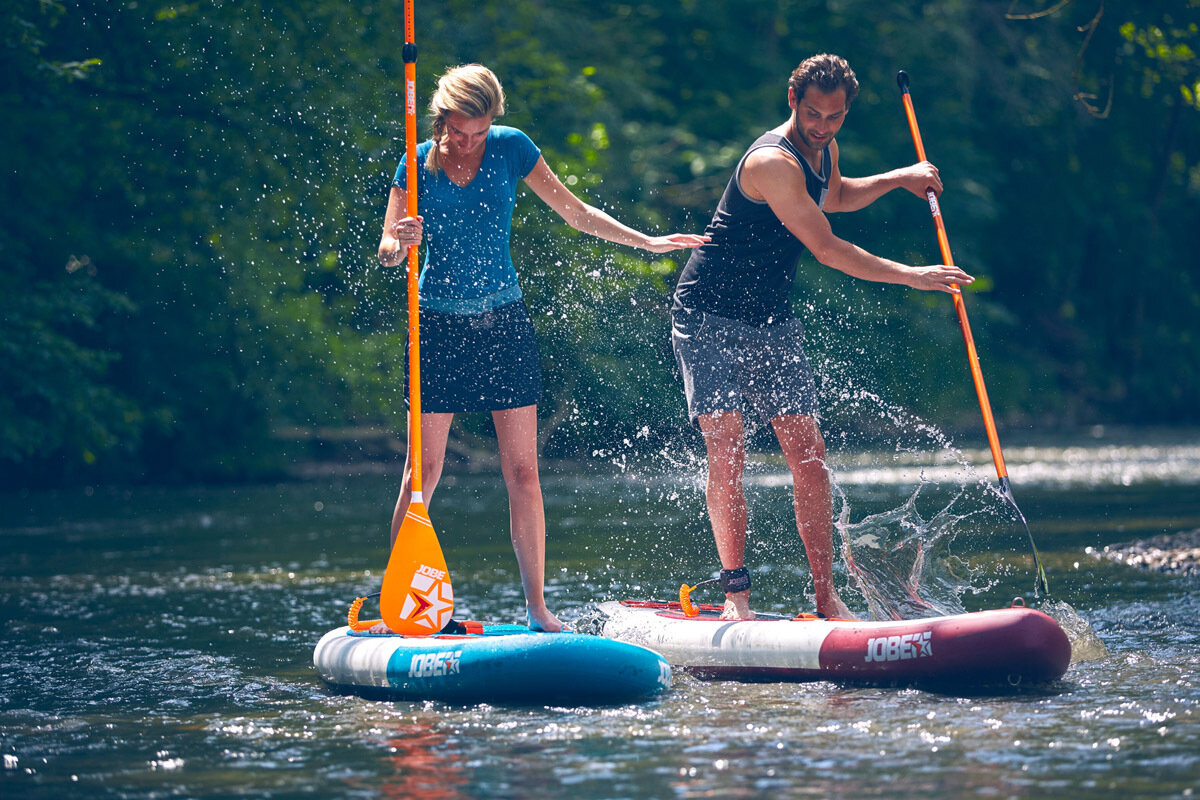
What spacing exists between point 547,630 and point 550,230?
46.7ft

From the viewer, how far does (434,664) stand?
534 centimetres

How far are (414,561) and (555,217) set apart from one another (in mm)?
14597

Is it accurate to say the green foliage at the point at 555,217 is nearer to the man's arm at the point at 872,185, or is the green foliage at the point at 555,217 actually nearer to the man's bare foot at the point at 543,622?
the man's arm at the point at 872,185

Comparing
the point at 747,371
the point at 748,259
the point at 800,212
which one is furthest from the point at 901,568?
the point at 800,212

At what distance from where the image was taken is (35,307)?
631 inches

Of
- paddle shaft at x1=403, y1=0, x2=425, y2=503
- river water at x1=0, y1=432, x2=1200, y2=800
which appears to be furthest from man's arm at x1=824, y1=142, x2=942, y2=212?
paddle shaft at x1=403, y1=0, x2=425, y2=503

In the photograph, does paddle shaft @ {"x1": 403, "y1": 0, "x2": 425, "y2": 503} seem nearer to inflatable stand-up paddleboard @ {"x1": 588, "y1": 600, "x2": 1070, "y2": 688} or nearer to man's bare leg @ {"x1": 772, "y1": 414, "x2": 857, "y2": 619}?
inflatable stand-up paddleboard @ {"x1": 588, "y1": 600, "x2": 1070, "y2": 688}

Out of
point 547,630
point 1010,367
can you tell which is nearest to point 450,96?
point 547,630

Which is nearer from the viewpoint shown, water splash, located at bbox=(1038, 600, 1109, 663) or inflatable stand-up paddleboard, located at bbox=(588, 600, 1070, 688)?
inflatable stand-up paddleboard, located at bbox=(588, 600, 1070, 688)

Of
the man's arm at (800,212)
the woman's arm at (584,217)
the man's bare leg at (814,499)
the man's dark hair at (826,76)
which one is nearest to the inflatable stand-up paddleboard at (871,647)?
the man's bare leg at (814,499)

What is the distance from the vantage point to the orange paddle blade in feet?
18.5

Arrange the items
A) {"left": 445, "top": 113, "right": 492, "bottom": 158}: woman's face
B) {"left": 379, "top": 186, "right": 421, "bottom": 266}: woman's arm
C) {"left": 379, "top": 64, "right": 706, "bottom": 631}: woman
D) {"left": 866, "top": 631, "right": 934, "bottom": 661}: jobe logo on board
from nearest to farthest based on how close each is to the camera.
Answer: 1. {"left": 866, "top": 631, "right": 934, "bottom": 661}: jobe logo on board
2. {"left": 379, "top": 186, "right": 421, "bottom": 266}: woman's arm
3. {"left": 445, "top": 113, "right": 492, "bottom": 158}: woman's face
4. {"left": 379, "top": 64, "right": 706, "bottom": 631}: woman

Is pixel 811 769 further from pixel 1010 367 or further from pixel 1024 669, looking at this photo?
pixel 1010 367

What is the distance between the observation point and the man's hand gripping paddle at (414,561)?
5645 millimetres
